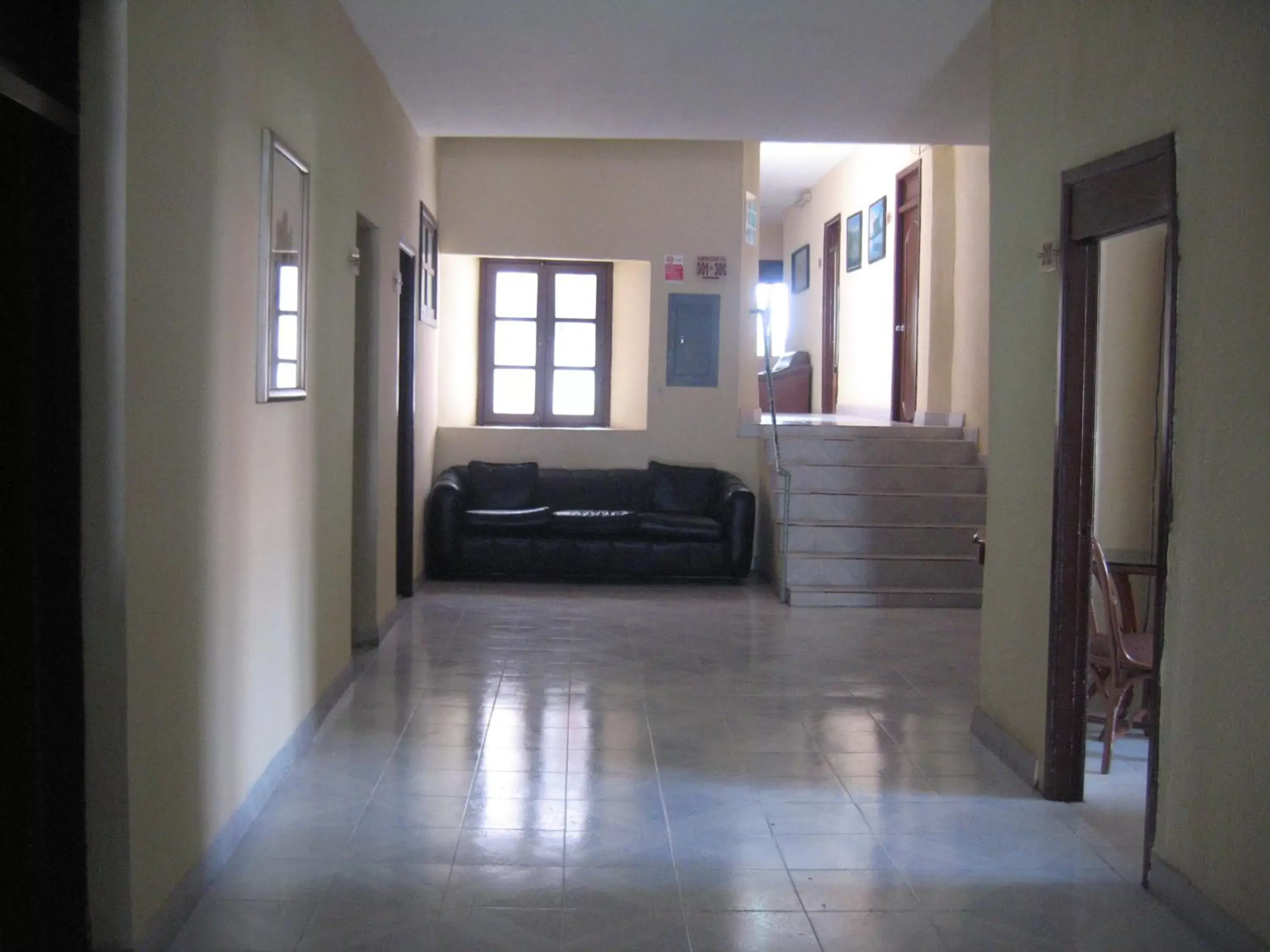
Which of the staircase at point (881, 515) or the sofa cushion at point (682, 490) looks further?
the sofa cushion at point (682, 490)

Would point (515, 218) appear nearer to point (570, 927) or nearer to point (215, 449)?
point (215, 449)

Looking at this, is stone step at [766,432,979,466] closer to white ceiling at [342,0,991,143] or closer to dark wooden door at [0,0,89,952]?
white ceiling at [342,0,991,143]

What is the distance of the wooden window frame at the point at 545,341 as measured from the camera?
1049 centimetres

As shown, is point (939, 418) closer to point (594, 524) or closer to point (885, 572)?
point (885, 572)

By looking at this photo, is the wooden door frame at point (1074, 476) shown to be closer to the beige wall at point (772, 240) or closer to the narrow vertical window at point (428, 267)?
the narrow vertical window at point (428, 267)

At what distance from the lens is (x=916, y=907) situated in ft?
11.0

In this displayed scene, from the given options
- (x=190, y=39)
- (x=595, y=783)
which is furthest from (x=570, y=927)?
(x=190, y=39)

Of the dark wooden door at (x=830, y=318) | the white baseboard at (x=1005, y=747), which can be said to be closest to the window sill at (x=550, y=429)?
the dark wooden door at (x=830, y=318)

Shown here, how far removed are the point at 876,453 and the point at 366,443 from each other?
421 centimetres

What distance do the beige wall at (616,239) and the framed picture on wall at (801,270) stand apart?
525 centimetres

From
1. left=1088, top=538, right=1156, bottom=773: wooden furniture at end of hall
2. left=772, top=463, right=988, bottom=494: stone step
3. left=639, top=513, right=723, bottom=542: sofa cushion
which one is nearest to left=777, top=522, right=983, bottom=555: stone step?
left=772, top=463, right=988, bottom=494: stone step

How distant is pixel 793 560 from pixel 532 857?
16.6 ft

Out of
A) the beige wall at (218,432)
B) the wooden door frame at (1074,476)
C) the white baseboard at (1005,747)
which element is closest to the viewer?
the beige wall at (218,432)

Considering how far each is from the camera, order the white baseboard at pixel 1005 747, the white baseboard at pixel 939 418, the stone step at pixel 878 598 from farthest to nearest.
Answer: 1. the white baseboard at pixel 939 418
2. the stone step at pixel 878 598
3. the white baseboard at pixel 1005 747
